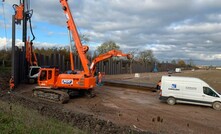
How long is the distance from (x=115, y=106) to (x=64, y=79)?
382 cm

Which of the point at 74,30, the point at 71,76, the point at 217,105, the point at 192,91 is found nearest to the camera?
the point at 217,105

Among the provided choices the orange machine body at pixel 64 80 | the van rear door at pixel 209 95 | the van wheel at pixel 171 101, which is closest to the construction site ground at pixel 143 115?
Result: the van wheel at pixel 171 101

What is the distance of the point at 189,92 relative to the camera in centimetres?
1930

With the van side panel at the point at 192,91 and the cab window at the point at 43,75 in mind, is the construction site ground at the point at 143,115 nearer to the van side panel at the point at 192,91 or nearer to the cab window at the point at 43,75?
the van side panel at the point at 192,91

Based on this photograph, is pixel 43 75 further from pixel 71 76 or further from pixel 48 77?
pixel 71 76

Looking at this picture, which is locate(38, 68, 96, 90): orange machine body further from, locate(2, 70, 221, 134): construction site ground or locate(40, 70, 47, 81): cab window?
locate(2, 70, 221, 134): construction site ground

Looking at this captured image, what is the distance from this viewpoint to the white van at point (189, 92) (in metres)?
18.8

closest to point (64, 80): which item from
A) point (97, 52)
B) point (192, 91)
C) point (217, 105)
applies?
point (192, 91)

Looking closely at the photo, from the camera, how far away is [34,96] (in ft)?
63.4

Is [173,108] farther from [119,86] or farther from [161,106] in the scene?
[119,86]

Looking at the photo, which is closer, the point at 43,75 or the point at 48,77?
the point at 48,77

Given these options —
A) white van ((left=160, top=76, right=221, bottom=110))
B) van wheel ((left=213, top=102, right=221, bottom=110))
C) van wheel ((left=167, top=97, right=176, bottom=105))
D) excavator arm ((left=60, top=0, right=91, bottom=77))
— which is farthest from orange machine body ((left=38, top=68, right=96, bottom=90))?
van wheel ((left=213, top=102, right=221, bottom=110))

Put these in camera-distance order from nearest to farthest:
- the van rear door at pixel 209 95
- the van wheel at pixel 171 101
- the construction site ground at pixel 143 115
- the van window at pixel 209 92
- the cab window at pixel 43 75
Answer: the construction site ground at pixel 143 115 < the van rear door at pixel 209 95 < the van window at pixel 209 92 < the cab window at pixel 43 75 < the van wheel at pixel 171 101

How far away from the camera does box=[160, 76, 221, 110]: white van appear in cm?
1881
